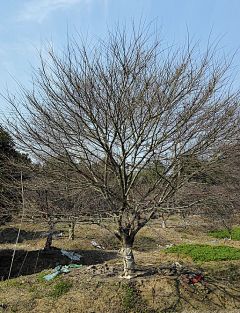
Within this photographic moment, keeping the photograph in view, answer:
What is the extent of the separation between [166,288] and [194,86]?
14.2 ft

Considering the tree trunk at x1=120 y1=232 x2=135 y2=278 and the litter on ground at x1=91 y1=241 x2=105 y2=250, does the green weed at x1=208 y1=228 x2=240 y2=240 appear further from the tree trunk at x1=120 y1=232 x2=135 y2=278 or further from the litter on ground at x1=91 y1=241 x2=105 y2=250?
the tree trunk at x1=120 y1=232 x2=135 y2=278

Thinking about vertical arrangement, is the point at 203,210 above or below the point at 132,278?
above

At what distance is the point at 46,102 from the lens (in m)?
4.52

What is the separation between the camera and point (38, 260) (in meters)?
8.44

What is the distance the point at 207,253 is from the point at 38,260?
716 cm

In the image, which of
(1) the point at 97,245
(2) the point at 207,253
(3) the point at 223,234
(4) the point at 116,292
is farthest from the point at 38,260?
(3) the point at 223,234

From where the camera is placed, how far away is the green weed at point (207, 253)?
9.04 meters

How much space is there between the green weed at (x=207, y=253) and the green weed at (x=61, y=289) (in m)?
6.39

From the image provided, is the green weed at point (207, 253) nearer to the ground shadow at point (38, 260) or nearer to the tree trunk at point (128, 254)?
the ground shadow at point (38, 260)

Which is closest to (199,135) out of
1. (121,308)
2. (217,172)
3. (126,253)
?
(217,172)

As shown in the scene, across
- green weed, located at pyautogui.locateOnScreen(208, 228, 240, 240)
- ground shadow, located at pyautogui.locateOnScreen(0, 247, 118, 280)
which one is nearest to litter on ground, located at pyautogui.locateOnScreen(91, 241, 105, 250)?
ground shadow, located at pyautogui.locateOnScreen(0, 247, 118, 280)

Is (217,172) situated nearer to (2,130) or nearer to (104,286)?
(104,286)

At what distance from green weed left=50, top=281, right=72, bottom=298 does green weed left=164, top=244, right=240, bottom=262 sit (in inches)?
252

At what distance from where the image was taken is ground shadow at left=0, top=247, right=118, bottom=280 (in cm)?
753
